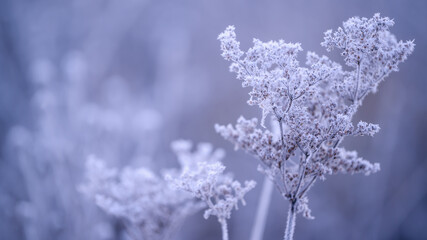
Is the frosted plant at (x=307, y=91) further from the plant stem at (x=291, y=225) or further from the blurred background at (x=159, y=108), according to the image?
the blurred background at (x=159, y=108)

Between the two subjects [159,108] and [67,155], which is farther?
[159,108]

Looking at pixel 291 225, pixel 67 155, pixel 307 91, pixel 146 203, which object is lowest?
pixel 291 225

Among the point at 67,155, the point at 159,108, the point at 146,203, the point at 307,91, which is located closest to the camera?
the point at 307,91

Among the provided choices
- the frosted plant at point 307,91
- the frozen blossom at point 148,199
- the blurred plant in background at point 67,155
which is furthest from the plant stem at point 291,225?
the blurred plant in background at point 67,155

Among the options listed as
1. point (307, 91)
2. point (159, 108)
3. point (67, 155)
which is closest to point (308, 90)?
point (307, 91)

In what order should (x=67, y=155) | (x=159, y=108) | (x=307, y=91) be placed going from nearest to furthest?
1. (x=307, y=91)
2. (x=67, y=155)
3. (x=159, y=108)

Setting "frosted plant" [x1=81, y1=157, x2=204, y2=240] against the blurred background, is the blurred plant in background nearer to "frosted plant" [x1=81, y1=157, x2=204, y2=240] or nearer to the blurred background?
the blurred background

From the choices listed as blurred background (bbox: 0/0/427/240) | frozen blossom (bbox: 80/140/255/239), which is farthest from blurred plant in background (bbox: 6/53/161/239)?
frozen blossom (bbox: 80/140/255/239)

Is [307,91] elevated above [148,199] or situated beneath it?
elevated above

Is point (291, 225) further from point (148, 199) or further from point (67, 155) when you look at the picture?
point (67, 155)
